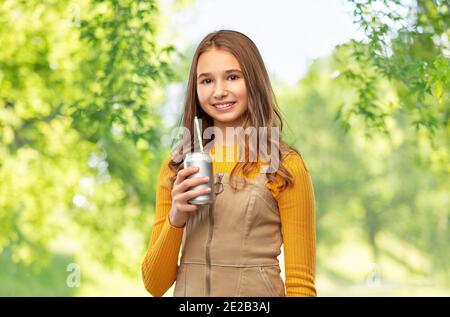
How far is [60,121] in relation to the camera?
11.1 meters

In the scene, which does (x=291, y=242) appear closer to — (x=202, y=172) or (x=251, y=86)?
(x=202, y=172)

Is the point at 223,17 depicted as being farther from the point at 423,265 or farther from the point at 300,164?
the point at 300,164

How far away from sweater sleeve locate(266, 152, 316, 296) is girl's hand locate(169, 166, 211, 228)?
0.23 meters

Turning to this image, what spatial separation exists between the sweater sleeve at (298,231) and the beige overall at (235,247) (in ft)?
0.10

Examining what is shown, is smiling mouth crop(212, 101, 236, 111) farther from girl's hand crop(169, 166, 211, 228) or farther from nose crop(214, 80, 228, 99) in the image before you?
girl's hand crop(169, 166, 211, 228)

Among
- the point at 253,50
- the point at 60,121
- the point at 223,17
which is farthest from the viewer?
the point at 223,17

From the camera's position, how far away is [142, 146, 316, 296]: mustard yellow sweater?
2109mm

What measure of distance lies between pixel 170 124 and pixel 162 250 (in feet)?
41.0

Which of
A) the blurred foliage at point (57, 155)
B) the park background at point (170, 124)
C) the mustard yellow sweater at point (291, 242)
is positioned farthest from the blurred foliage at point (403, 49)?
the blurred foliage at point (57, 155)

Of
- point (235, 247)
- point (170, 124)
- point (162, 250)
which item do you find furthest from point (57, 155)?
point (235, 247)
